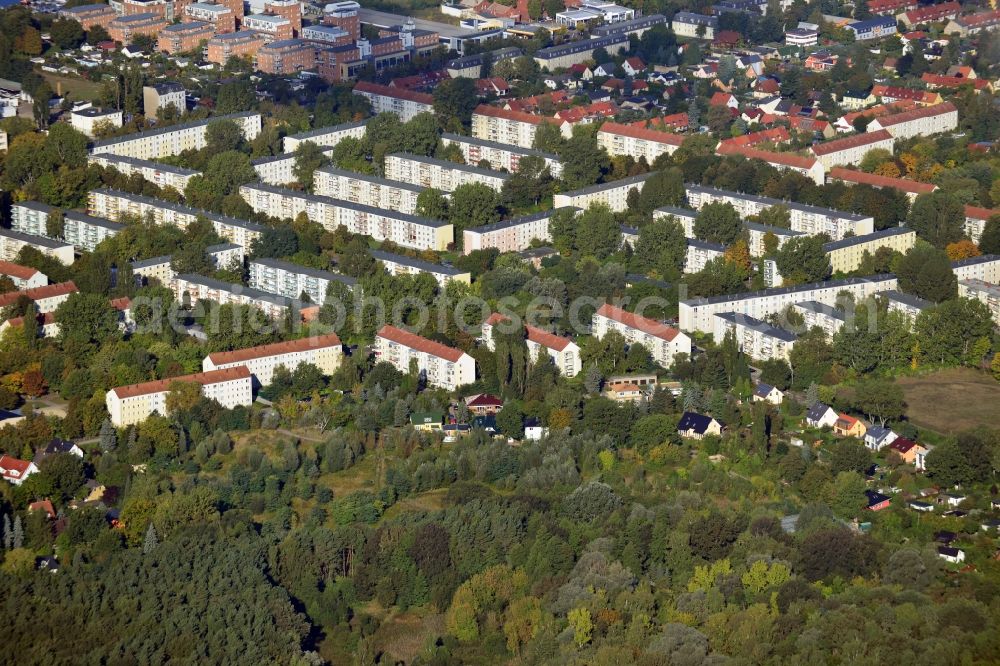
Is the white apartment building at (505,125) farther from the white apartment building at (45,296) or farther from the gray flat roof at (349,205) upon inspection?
the white apartment building at (45,296)

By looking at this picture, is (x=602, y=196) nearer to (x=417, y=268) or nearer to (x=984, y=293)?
(x=417, y=268)

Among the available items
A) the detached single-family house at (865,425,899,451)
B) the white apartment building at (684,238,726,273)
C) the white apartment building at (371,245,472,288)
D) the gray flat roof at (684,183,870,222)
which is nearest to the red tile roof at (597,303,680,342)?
the white apartment building at (371,245,472,288)

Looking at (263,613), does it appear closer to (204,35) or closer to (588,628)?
(588,628)

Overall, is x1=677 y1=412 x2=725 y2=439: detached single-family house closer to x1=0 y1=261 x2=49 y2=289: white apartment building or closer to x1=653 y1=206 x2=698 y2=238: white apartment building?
x1=653 y1=206 x2=698 y2=238: white apartment building

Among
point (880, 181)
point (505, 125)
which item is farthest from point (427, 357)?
point (505, 125)

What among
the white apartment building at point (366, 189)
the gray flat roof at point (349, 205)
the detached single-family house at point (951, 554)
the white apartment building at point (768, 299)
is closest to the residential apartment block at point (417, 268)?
the gray flat roof at point (349, 205)
